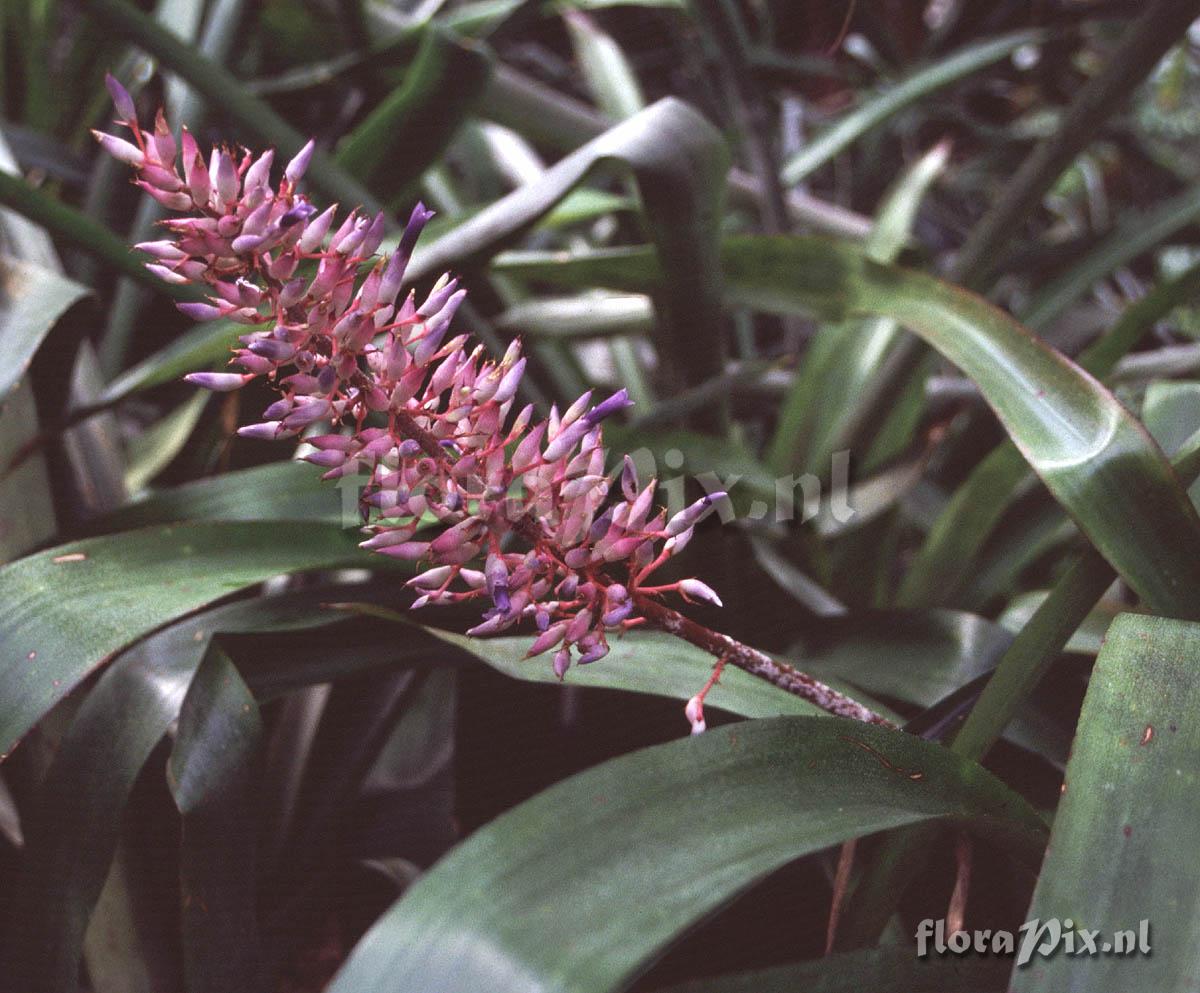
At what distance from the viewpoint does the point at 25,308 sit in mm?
614

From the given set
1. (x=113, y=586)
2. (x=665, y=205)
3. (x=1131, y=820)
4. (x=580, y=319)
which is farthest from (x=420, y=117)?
(x=1131, y=820)

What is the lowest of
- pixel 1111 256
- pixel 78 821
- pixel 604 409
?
pixel 78 821

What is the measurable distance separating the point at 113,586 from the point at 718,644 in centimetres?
27

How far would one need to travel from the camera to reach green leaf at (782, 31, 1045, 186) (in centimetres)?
111

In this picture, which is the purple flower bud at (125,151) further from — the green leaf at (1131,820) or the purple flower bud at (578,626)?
the green leaf at (1131,820)

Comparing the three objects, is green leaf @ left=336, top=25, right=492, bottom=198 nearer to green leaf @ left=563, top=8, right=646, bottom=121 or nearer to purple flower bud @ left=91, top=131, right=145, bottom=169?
green leaf @ left=563, top=8, right=646, bottom=121

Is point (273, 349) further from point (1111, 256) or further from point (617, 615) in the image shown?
point (1111, 256)

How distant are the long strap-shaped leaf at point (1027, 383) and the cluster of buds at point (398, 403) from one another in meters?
0.19

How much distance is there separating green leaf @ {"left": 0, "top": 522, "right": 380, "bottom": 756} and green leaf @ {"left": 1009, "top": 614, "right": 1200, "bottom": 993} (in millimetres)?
333

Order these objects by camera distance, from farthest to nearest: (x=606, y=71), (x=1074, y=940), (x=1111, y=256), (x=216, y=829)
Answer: (x=606, y=71) → (x=1111, y=256) → (x=216, y=829) → (x=1074, y=940)

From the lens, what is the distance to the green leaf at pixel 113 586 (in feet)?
1.28

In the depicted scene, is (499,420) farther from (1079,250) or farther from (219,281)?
(1079,250)

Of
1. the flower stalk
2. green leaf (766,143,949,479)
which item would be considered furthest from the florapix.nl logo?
green leaf (766,143,949,479)

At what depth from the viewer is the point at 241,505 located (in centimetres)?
59
